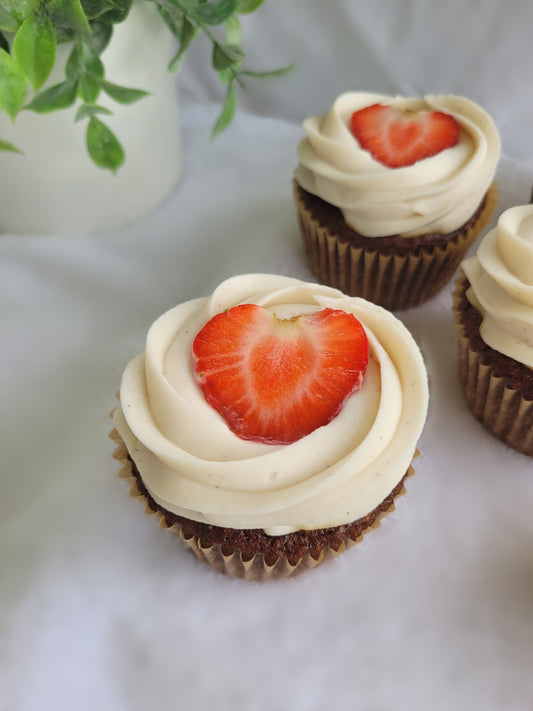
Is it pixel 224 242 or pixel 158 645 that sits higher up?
pixel 224 242

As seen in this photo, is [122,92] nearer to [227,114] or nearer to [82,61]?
[82,61]

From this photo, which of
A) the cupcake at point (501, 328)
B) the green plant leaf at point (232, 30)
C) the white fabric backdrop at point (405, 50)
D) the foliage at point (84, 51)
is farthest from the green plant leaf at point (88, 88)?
the white fabric backdrop at point (405, 50)

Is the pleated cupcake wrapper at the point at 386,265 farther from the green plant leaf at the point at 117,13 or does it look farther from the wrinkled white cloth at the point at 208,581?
the green plant leaf at the point at 117,13

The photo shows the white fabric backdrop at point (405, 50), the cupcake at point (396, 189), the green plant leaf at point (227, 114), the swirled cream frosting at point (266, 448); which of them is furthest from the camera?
the white fabric backdrop at point (405, 50)

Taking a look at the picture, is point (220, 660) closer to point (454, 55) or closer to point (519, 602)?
point (519, 602)

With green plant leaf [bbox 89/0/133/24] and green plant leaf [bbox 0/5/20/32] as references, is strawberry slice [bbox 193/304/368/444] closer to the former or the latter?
green plant leaf [bbox 0/5/20/32]

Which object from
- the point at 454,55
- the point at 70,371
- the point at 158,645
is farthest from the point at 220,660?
the point at 454,55
